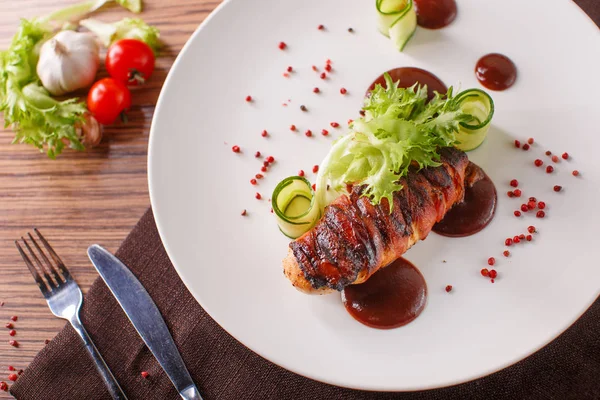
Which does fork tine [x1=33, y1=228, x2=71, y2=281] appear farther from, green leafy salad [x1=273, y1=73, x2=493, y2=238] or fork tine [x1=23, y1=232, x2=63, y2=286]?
green leafy salad [x1=273, y1=73, x2=493, y2=238]

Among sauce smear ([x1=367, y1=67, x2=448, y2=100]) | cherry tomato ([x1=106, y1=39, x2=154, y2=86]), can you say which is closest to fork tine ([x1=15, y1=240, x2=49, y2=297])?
cherry tomato ([x1=106, y1=39, x2=154, y2=86])

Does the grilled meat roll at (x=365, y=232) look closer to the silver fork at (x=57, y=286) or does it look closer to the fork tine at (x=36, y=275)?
the silver fork at (x=57, y=286)

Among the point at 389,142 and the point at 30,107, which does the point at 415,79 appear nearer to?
the point at 389,142

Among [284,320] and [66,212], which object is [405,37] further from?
[66,212]

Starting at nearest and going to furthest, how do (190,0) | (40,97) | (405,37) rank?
(405,37), (40,97), (190,0)

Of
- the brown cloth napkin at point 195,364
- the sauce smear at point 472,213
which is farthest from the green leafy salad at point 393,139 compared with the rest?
the brown cloth napkin at point 195,364

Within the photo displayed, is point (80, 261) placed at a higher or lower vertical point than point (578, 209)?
lower

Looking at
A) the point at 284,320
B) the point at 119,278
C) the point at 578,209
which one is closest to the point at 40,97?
the point at 119,278
